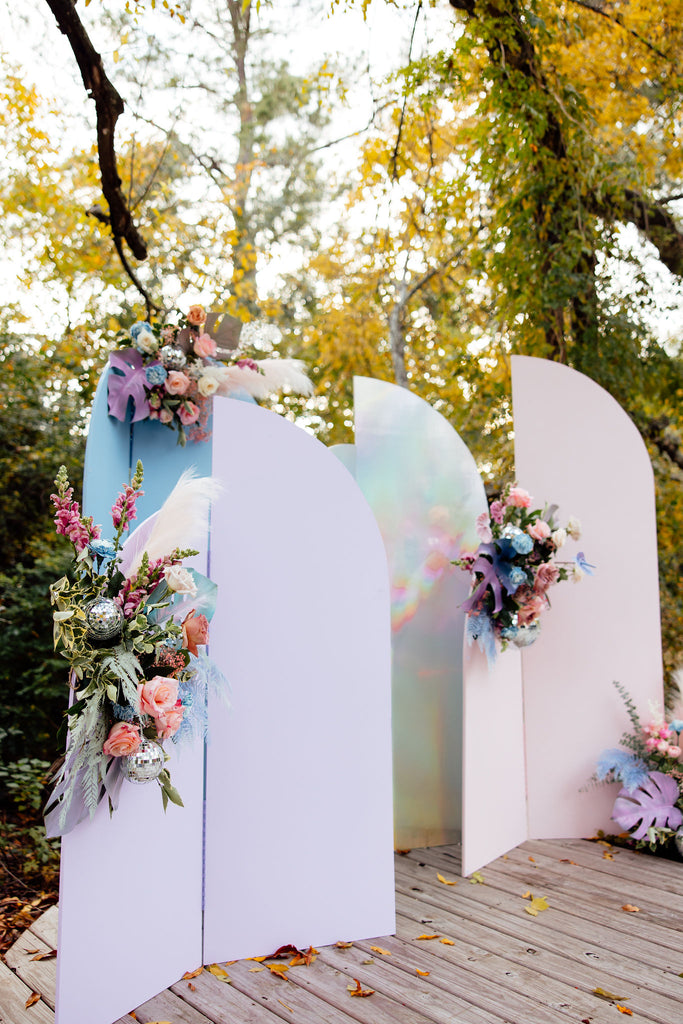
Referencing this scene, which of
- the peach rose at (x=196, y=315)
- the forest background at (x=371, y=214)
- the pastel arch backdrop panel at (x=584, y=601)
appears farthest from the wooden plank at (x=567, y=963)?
the peach rose at (x=196, y=315)

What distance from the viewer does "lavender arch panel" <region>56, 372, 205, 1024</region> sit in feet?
6.32

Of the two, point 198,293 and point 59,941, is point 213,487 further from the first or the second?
point 198,293

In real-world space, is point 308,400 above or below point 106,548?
above

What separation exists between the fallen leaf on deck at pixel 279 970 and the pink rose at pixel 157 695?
93 cm

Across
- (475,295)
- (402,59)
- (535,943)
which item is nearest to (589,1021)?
(535,943)

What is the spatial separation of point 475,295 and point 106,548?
6.45 metres

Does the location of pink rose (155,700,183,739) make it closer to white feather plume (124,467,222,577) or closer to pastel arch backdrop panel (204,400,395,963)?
white feather plume (124,467,222,577)

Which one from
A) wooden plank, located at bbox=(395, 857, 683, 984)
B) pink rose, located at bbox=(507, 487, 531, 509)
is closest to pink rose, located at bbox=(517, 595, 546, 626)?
pink rose, located at bbox=(507, 487, 531, 509)

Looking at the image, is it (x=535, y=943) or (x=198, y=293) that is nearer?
(x=535, y=943)

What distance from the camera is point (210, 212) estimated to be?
8570mm

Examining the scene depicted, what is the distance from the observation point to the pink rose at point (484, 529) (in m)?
3.21

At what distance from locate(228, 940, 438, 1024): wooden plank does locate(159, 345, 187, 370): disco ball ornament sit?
6.92ft

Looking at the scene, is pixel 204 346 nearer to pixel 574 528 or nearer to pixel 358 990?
pixel 574 528

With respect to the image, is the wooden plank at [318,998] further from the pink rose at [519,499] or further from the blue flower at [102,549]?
the pink rose at [519,499]
